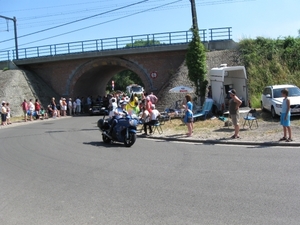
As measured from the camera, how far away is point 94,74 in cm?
4206

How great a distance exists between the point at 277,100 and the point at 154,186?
39.1ft

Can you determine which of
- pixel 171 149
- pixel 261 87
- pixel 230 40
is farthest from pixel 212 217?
pixel 230 40

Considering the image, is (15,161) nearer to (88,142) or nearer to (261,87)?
(88,142)

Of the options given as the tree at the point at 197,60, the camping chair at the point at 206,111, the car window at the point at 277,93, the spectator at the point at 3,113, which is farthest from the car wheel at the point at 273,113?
the spectator at the point at 3,113

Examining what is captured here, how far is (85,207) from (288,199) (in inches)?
129

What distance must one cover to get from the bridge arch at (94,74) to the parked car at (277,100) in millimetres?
17324

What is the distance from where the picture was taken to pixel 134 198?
6402 mm

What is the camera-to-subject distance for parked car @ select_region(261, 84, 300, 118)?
16.3 meters

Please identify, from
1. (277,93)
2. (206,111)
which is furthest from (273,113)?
(206,111)

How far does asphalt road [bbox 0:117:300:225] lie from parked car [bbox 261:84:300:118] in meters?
5.97

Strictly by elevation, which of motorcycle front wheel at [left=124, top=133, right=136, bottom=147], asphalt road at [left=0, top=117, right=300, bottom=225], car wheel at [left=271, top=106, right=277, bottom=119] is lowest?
asphalt road at [left=0, top=117, right=300, bottom=225]

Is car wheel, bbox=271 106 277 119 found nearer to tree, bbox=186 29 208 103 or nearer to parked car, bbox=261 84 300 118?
parked car, bbox=261 84 300 118

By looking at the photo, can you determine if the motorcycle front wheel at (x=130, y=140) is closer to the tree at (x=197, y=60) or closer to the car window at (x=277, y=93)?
the car window at (x=277, y=93)

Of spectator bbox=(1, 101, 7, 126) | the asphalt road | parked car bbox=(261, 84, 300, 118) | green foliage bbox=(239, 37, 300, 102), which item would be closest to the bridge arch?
green foliage bbox=(239, 37, 300, 102)
